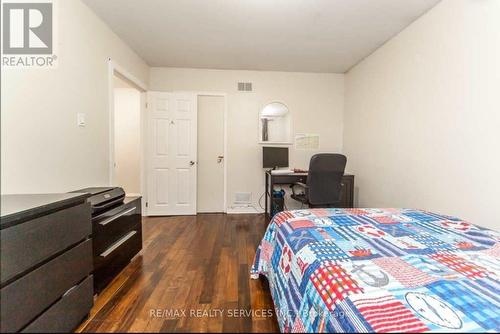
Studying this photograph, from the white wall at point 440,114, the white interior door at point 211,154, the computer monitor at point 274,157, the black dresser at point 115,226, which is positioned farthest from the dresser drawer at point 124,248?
the white wall at point 440,114

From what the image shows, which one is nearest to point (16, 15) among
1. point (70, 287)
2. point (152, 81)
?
point (70, 287)

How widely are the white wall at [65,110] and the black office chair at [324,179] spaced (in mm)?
2094

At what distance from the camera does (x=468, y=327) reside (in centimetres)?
54

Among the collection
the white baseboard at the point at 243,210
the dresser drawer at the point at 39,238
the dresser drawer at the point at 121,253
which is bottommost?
the white baseboard at the point at 243,210

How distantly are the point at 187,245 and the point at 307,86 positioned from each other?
2944mm

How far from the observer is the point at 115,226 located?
Result: 5.12ft

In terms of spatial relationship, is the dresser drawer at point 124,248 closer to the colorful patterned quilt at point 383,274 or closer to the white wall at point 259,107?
the colorful patterned quilt at point 383,274

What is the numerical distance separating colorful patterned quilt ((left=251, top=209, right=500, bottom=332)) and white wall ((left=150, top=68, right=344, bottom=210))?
7.37ft

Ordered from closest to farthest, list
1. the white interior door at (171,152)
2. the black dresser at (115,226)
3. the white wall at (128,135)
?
1. the black dresser at (115,226)
2. the white wall at (128,135)
3. the white interior door at (171,152)

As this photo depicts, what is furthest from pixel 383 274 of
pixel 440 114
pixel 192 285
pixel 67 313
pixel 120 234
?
pixel 440 114

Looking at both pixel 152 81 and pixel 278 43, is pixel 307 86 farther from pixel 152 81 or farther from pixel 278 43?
pixel 152 81

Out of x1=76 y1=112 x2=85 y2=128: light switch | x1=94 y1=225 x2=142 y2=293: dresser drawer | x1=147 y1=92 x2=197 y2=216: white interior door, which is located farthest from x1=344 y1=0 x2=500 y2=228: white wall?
x1=76 y1=112 x2=85 y2=128: light switch

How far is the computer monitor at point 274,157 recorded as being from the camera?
3553 mm

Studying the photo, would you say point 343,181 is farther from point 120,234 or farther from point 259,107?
point 120,234
